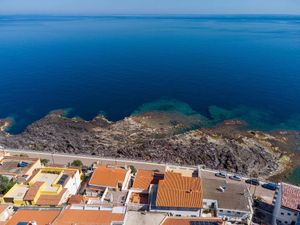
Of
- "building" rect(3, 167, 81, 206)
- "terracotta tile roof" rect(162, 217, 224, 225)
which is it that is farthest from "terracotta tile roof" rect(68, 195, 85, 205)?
"terracotta tile roof" rect(162, 217, 224, 225)

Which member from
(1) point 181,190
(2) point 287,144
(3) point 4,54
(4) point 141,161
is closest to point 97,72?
(3) point 4,54

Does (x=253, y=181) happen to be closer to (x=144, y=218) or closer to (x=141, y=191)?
(x=141, y=191)

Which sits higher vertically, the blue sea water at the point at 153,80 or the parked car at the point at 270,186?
the blue sea water at the point at 153,80

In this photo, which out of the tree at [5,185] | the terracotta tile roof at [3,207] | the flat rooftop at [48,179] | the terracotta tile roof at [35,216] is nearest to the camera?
the terracotta tile roof at [35,216]

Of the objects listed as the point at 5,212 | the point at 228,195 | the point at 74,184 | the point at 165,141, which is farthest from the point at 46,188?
the point at 165,141

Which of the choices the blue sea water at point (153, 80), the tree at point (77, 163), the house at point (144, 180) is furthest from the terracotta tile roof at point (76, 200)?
the blue sea water at point (153, 80)

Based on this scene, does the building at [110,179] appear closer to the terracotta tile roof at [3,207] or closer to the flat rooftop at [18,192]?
the flat rooftop at [18,192]
